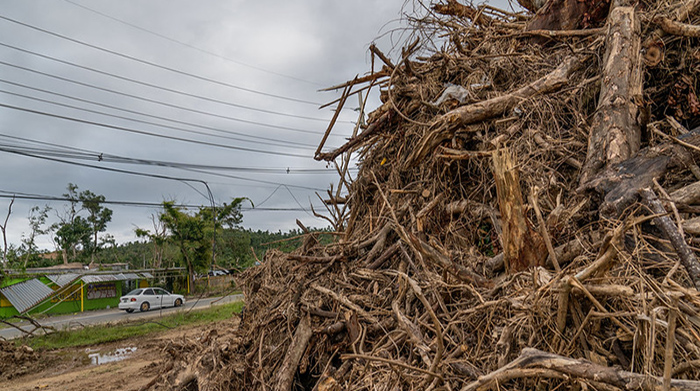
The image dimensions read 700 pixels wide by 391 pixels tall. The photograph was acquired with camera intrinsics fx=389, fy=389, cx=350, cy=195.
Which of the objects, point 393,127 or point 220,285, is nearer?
point 393,127

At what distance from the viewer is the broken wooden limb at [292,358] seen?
11.2 ft

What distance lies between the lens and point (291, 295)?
13.9 feet

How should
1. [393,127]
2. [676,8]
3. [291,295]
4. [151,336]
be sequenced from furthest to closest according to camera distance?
[151,336] → [393,127] → [291,295] → [676,8]

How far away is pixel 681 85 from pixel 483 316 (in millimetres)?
2765

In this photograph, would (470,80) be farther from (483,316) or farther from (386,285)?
(483,316)

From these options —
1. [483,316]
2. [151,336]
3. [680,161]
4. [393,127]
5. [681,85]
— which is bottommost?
[151,336]

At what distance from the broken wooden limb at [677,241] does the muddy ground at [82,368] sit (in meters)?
6.83

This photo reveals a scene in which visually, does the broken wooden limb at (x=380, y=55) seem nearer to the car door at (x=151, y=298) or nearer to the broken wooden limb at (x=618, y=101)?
the broken wooden limb at (x=618, y=101)

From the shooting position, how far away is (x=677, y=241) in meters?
1.92

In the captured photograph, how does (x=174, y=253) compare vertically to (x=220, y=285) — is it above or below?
above

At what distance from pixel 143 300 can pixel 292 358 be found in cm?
1970

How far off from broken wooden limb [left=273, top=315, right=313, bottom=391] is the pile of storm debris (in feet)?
0.06

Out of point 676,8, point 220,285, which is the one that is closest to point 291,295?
point 676,8

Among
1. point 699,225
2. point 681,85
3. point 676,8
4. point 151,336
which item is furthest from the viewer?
point 151,336
